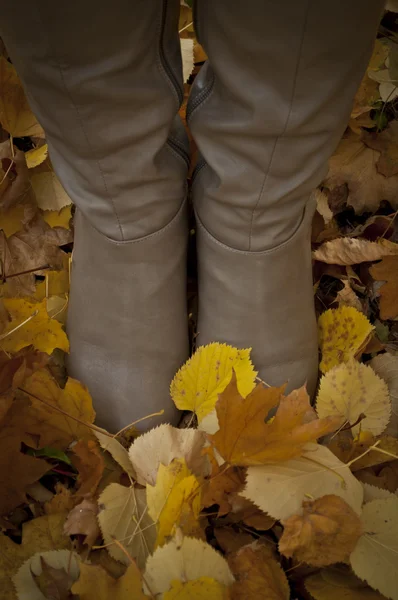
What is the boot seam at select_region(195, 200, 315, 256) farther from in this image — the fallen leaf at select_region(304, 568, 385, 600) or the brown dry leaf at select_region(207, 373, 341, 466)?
the fallen leaf at select_region(304, 568, 385, 600)

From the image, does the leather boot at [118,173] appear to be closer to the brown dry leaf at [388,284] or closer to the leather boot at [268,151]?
the leather boot at [268,151]

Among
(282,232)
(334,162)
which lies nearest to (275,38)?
(282,232)

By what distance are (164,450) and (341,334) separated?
1.09 feet

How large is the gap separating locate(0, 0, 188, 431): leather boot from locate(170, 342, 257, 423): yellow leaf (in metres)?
0.04

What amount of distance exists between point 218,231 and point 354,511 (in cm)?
36

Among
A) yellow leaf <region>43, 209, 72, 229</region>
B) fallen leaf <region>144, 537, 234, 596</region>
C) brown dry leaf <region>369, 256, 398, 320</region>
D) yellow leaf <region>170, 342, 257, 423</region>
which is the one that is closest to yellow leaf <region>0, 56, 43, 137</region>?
yellow leaf <region>43, 209, 72, 229</region>

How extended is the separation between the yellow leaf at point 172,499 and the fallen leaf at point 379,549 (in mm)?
176

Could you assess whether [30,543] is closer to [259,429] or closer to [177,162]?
[259,429]

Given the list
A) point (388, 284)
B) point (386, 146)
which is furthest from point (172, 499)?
point (386, 146)

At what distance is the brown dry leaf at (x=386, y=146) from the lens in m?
1.03

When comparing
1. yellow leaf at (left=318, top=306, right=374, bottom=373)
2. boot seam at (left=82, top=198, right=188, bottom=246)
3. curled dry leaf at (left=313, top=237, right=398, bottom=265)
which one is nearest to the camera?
boot seam at (left=82, top=198, right=188, bottom=246)

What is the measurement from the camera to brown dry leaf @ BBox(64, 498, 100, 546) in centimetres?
63

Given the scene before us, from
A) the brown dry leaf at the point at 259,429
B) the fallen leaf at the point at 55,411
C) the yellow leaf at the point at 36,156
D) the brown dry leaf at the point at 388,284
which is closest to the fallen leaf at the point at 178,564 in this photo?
the brown dry leaf at the point at 259,429

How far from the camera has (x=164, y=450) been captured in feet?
2.19
